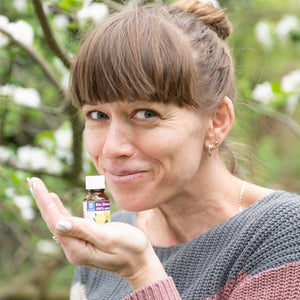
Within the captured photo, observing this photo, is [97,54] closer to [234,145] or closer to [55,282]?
[234,145]

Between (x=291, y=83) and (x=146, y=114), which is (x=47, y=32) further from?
(x=291, y=83)

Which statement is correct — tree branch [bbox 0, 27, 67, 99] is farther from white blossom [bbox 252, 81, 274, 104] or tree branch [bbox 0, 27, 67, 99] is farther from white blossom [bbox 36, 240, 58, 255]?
white blossom [bbox 36, 240, 58, 255]

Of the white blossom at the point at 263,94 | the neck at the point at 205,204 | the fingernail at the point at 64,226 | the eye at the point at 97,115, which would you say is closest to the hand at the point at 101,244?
the fingernail at the point at 64,226

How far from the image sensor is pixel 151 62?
1.44m

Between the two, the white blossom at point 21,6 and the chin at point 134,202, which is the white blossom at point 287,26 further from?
the chin at point 134,202

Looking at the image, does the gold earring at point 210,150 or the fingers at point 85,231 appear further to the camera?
the gold earring at point 210,150

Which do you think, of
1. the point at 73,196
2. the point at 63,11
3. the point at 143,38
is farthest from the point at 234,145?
the point at 73,196

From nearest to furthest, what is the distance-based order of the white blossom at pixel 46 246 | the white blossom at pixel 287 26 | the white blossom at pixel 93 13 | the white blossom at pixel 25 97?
the white blossom at pixel 93 13
the white blossom at pixel 25 97
the white blossom at pixel 287 26
the white blossom at pixel 46 246

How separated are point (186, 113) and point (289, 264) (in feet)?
1.61

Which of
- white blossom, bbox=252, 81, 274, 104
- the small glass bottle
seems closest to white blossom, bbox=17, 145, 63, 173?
white blossom, bbox=252, 81, 274, 104

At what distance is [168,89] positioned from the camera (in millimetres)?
1457

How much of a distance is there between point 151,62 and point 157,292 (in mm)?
594

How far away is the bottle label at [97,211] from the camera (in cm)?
138

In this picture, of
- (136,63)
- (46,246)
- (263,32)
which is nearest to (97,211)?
(136,63)
